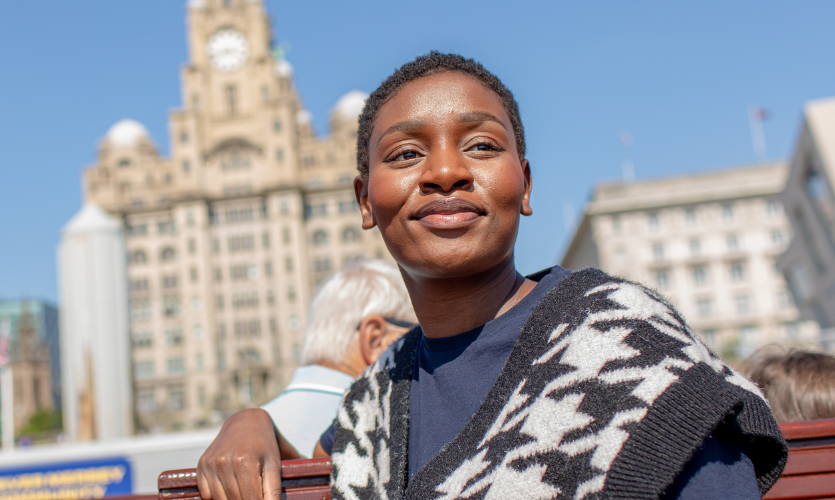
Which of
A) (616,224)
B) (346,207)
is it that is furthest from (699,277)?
(346,207)

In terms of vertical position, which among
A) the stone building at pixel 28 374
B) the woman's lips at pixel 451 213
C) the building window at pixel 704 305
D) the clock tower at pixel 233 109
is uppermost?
the clock tower at pixel 233 109

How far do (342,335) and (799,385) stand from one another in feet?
5.94

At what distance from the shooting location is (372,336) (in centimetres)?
282

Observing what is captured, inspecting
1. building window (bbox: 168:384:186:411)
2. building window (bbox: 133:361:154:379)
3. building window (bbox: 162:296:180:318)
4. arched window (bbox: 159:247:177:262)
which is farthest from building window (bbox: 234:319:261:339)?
arched window (bbox: 159:247:177:262)

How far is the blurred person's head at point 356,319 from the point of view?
2816mm

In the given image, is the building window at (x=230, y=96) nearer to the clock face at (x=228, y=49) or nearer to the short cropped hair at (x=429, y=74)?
the clock face at (x=228, y=49)

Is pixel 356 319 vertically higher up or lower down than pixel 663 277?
higher up

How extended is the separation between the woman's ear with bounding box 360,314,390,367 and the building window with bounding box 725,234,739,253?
6452 cm

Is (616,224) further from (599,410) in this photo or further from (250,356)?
(599,410)

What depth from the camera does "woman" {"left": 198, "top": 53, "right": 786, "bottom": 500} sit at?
1.11m

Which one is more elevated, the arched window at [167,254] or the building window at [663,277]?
the arched window at [167,254]

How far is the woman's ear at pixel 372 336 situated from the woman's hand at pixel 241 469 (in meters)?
1.09

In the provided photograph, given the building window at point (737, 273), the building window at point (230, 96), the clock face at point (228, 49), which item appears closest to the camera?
the building window at point (737, 273)

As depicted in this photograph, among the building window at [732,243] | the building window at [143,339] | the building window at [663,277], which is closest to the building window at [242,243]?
the building window at [143,339]
